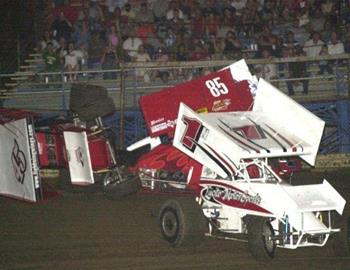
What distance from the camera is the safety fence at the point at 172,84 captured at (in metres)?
17.0

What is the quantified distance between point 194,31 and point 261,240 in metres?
12.4

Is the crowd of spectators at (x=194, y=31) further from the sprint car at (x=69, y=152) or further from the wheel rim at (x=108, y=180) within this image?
the wheel rim at (x=108, y=180)

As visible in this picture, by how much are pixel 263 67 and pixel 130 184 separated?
6000mm

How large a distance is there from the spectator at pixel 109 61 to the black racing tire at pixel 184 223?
10.0 m

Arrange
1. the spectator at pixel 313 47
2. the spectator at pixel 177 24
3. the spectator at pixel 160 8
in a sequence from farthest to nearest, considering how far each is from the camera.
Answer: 1. the spectator at pixel 160 8
2. the spectator at pixel 177 24
3. the spectator at pixel 313 47

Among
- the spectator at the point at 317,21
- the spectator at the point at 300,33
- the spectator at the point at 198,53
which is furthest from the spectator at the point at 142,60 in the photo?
the spectator at the point at 317,21

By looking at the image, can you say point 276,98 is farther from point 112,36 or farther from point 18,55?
point 18,55

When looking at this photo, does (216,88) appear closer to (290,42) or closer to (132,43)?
(290,42)

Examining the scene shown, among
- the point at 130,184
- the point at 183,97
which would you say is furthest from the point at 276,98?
the point at 130,184

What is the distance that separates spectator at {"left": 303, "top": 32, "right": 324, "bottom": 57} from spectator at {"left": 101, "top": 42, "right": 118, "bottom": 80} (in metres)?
4.13

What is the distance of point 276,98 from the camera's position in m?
10.0

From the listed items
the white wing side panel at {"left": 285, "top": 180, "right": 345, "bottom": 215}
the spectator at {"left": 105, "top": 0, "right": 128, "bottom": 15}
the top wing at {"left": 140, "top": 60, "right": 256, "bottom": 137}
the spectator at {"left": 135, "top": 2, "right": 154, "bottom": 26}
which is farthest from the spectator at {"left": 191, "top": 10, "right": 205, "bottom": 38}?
the white wing side panel at {"left": 285, "top": 180, "right": 345, "bottom": 215}

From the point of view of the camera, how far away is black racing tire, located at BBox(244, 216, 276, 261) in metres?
8.70

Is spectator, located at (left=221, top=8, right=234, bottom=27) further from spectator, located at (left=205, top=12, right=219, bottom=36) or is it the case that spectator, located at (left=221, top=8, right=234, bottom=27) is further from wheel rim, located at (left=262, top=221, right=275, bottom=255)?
wheel rim, located at (left=262, top=221, right=275, bottom=255)
